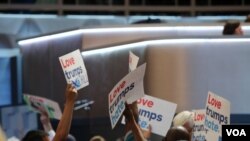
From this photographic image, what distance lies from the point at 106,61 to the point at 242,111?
1.77 meters

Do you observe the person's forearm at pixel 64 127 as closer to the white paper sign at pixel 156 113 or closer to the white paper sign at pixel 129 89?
the white paper sign at pixel 129 89

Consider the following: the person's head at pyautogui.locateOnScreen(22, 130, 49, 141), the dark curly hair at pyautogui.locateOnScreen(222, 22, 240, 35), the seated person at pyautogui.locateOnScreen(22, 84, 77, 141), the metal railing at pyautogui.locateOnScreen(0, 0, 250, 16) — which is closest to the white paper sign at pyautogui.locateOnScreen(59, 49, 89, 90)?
the person's head at pyautogui.locateOnScreen(22, 130, 49, 141)

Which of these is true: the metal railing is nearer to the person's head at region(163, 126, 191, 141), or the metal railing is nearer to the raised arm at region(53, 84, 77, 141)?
the person's head at region(163, 126, 191, 141)

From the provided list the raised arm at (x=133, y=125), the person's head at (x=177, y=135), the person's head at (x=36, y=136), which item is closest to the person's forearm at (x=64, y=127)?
the person's head at (x=36, y=136)

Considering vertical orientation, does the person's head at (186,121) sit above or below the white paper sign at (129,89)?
below

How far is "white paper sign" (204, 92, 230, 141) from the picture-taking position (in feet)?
18.5

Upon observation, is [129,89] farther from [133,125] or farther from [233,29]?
[233,29]

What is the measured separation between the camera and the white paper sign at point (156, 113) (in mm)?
5699

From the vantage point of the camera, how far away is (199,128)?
5973 mm

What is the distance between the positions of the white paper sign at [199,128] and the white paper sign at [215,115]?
5.8 inches

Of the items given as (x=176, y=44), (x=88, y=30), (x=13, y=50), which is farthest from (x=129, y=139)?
(x=13, y=50)

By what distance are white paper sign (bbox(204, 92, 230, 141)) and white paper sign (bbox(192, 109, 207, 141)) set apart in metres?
0.15

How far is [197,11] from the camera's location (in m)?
14.6

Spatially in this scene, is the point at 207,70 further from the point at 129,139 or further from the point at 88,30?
the point at 129,139
